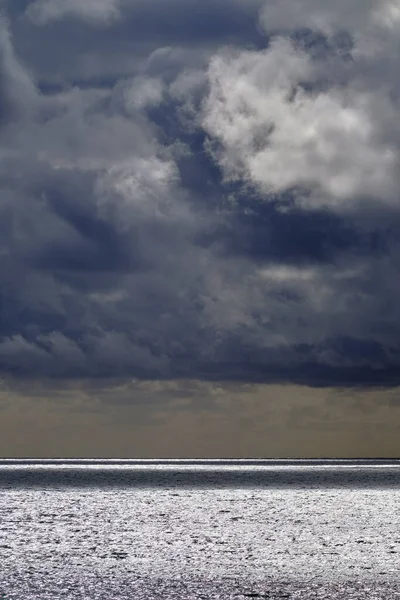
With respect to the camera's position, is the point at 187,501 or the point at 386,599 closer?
the point at 386,599

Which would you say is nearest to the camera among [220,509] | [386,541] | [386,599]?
[386,599]

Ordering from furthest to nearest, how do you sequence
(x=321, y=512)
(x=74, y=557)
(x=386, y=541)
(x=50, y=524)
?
(x=321, y=512)
(x=50, y=524)
(x=386, y=541)
(x=74, y=557)

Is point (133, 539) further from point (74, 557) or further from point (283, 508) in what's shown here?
point (283, 508)

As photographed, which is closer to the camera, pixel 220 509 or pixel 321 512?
pixel 321 512

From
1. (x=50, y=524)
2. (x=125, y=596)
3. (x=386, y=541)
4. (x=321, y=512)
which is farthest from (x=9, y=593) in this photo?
(x=321, y=512)

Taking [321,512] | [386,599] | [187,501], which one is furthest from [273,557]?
[187,501]

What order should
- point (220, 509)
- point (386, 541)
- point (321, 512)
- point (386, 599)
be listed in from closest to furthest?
point (386, 599)
point (386, 541)
point (321, 512)
point (220, 509)

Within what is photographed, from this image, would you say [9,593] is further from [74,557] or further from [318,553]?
[318,553]

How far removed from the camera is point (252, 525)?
201 feet

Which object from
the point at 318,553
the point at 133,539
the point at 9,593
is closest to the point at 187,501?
the point at 133,539

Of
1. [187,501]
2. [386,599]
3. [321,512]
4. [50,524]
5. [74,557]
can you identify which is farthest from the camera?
[187,501]

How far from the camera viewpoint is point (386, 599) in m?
30.2

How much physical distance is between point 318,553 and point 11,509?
37.9 meters

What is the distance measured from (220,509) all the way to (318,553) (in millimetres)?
35264
